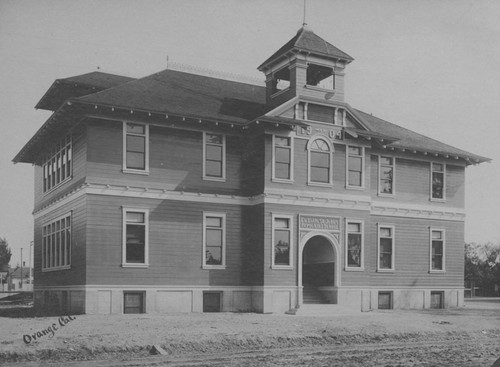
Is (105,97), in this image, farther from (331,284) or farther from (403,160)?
(403,160)

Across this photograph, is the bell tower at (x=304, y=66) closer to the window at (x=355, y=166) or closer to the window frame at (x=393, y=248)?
the window at (x=355, y=166)

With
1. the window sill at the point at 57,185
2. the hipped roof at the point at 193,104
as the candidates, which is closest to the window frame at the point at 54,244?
the window sill at the point at 57,185

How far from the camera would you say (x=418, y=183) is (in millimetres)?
33062

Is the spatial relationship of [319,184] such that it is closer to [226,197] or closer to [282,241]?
[282,241]

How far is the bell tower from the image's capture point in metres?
28.5

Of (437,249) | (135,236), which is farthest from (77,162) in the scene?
(437,249)

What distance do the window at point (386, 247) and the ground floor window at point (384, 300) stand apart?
1.25 m

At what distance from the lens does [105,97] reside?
2558 centimetres

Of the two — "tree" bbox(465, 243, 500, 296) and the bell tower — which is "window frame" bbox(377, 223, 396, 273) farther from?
"tree" bbox(465, 243, 500, 296)

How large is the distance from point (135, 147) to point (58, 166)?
5705mm

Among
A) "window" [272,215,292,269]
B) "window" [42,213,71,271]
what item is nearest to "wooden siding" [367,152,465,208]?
"window" [272,215,292,269]

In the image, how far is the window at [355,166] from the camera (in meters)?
29.5

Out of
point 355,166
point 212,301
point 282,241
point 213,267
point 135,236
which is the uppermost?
point 355,166

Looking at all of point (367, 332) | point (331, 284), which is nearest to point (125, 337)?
point (367, 332)
